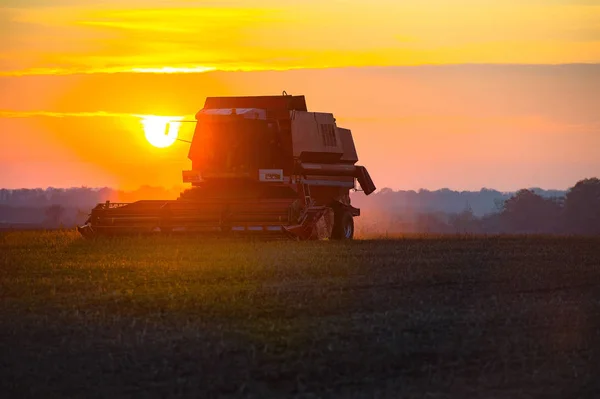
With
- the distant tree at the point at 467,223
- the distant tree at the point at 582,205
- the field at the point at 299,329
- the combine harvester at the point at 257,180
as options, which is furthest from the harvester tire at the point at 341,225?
the distant tree at the point at 467,223

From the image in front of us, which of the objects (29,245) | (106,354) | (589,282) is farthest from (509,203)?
(106,354)

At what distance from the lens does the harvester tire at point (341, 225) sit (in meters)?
37.7

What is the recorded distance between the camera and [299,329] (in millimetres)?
13812

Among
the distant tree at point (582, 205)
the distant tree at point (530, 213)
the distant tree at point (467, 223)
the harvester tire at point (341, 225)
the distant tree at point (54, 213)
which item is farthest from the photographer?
the distant tree at point (54, 213)

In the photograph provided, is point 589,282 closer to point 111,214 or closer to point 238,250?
point 238,250

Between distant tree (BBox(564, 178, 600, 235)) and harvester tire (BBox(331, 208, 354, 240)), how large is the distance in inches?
3026

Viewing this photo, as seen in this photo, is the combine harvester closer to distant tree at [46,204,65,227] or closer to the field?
the field

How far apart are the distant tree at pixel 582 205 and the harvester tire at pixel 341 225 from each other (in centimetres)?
7687

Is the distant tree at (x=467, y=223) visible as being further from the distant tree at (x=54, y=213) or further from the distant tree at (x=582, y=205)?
the distant tree at (x=54, y=213)

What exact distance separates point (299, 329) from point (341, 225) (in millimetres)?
24016

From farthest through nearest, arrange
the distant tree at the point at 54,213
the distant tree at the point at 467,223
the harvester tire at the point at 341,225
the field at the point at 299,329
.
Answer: the distant tree at the point at 54,213 → the distant tree at the point at 467,223 → the harvester tire at the point at 341,225 → the field at the point at 299,329

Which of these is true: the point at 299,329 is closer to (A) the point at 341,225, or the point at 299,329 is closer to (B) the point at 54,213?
(A) the point at 341,225

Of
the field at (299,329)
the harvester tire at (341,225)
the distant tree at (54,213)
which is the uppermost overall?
the distant tree at (54,213)

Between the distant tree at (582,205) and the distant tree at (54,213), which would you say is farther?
the distant tree at (54,213)
